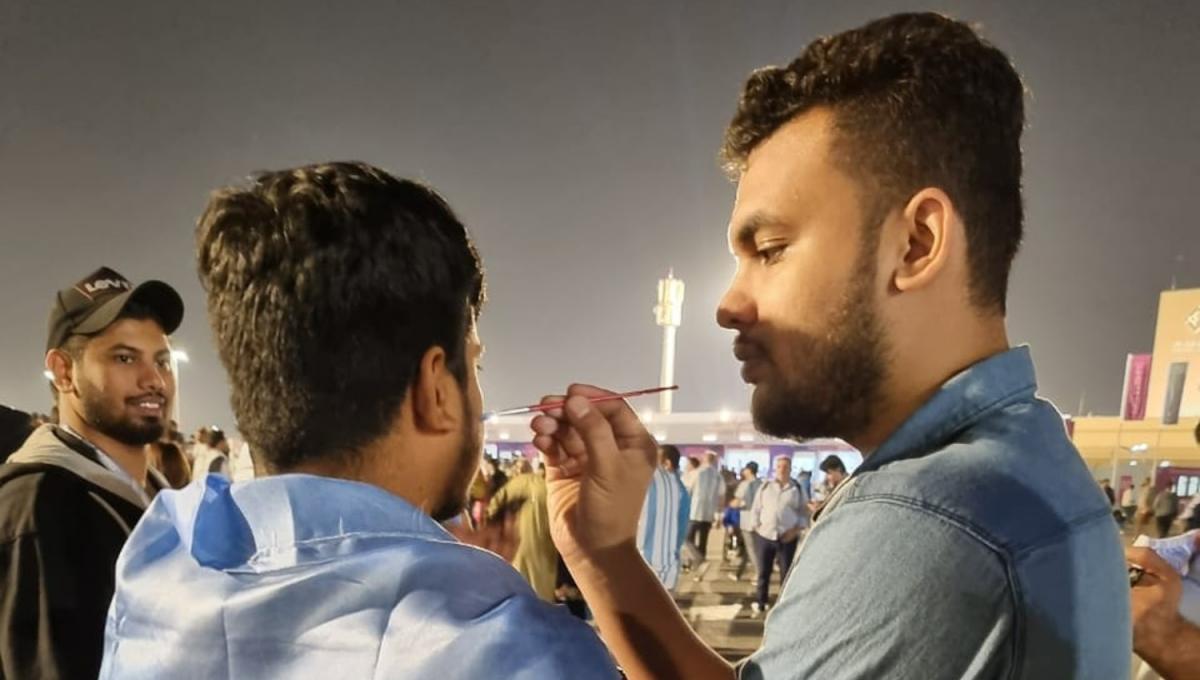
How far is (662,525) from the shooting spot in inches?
270

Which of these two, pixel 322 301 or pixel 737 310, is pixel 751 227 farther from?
pixel 322 301

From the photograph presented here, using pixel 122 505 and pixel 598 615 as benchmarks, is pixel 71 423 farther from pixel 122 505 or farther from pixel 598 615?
pixel 598 615

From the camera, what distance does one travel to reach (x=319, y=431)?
102cm

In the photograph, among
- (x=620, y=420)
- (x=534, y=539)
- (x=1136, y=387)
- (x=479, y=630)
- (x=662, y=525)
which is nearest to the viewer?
(x=479, y=630)

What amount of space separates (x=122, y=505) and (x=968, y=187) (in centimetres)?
255

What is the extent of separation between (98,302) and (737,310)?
2.75 metres

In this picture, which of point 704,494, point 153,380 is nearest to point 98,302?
point 153,380

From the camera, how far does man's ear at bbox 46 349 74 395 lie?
9.34 feet

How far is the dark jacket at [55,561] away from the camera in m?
2.04

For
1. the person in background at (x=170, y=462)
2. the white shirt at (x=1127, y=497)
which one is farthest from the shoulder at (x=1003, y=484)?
the white shirt at (x=1127, y=497)

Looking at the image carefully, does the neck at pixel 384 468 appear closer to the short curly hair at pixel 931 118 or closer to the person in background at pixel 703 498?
the short curly hair at pixel 931 118

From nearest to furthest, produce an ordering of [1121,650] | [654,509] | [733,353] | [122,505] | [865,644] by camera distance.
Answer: [865,644]
[1121,650]
[733,353]
[122,505]
[654,509]

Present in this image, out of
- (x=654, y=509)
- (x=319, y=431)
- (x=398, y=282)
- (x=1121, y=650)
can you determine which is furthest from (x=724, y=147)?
(x=654, y=509)

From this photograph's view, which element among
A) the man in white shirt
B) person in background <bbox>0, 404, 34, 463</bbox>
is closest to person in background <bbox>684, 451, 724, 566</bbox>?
the man in white shirt
